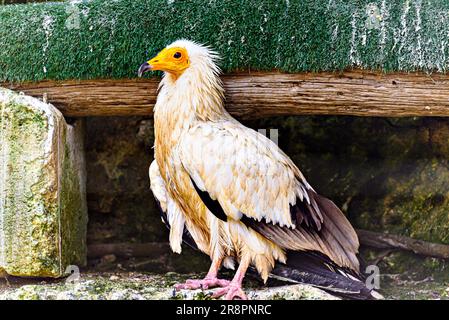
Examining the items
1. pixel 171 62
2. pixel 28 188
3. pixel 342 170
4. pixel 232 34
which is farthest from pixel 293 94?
pixel 28 188

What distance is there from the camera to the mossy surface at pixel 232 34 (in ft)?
14.8

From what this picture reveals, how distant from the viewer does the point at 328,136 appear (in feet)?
19.1

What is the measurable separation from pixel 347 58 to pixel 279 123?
1.42m

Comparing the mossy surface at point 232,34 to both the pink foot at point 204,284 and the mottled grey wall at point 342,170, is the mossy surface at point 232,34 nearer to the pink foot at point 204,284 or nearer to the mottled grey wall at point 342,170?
the mottled grey wall at point 342,170

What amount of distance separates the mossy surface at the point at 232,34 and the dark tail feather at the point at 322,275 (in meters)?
1.18

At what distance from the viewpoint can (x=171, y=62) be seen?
4426 millimetres

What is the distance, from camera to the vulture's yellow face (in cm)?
436

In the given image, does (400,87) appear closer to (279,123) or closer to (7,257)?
(279,123)

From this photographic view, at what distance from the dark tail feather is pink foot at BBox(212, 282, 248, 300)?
1.23ft

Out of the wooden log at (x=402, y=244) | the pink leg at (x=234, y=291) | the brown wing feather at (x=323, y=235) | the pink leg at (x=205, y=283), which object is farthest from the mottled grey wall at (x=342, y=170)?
the pink leg at (x=234, y=291)

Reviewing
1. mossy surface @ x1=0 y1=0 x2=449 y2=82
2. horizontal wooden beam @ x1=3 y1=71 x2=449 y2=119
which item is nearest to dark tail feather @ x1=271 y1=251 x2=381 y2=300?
horizontal wooden beam @ x1=3 y1=71 x2=449 y2=119

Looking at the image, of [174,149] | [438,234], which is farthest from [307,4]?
[438,234]

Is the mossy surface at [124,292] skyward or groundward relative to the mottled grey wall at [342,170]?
groundward

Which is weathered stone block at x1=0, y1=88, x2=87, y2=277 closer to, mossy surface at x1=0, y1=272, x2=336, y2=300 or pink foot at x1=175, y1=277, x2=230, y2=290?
mossy surface at x1=0, y1=272, x2=336, y2=300
